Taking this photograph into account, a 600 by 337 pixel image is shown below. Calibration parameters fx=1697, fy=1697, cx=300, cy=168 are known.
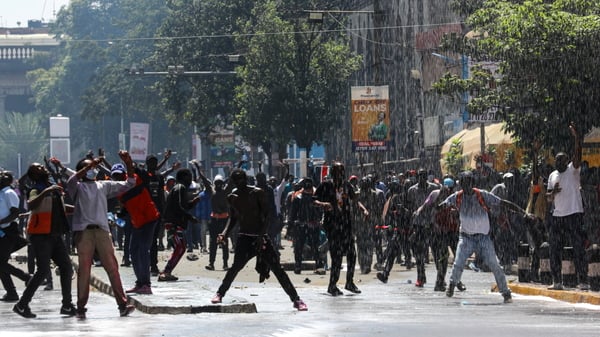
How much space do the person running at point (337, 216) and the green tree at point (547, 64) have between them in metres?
7.77

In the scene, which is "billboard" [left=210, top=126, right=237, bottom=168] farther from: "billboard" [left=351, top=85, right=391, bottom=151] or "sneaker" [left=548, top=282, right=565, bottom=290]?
"sneaker" [left=548, top=282, right=565, bottom=290]

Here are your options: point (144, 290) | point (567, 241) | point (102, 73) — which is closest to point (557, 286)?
point (567, 241)

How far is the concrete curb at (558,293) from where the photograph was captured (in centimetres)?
1906

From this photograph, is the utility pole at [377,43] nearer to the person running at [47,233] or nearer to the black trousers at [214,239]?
the black trousers at [214,239]

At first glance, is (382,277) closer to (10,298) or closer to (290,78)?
(10,298)

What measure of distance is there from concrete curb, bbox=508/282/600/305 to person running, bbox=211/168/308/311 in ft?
11.2

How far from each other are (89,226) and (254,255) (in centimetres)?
193

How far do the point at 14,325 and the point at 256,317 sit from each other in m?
2.43

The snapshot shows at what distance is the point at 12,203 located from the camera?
20641 mm

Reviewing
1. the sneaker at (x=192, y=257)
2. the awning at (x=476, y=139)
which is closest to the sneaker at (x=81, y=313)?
the sneaker at (x=192, y=257)

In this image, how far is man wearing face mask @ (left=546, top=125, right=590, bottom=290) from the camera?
20.4 m

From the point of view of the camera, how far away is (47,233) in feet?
59.4

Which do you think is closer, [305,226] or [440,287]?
[440,287]

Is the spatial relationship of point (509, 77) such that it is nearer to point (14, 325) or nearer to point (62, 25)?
point (14, 325)
